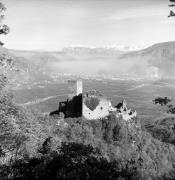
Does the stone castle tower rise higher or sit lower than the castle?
higher

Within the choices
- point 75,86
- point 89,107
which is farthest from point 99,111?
point 75,86

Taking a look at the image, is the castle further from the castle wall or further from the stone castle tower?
the stone castle tower

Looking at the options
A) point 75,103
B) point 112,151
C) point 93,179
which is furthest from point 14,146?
point 75,103

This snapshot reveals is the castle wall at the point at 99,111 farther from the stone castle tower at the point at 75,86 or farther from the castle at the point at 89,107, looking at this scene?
the stone castle tower at the point at 75,86

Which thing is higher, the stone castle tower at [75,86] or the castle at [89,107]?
the stone castle tower at [75,86]

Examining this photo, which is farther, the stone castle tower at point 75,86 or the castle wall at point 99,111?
the stone castle tower at point 75,86

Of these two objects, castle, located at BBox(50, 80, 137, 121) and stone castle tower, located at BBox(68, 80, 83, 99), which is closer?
castle, located at BBox(50, 80, 137, 121)

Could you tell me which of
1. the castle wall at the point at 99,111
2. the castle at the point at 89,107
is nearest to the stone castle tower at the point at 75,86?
the castle at the point at 89,107

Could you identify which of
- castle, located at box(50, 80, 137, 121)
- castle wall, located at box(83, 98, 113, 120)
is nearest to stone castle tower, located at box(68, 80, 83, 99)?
castle, located at box(50, 80, 137, 121)

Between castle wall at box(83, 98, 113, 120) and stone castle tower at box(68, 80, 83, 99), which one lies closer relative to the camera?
castle wall at box(83, 98, 113, 120)

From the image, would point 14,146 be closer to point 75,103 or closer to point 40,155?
point 40,155

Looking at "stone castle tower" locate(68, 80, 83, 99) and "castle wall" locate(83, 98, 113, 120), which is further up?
"stone castle tower" locate(68, 80, 83, 99)
